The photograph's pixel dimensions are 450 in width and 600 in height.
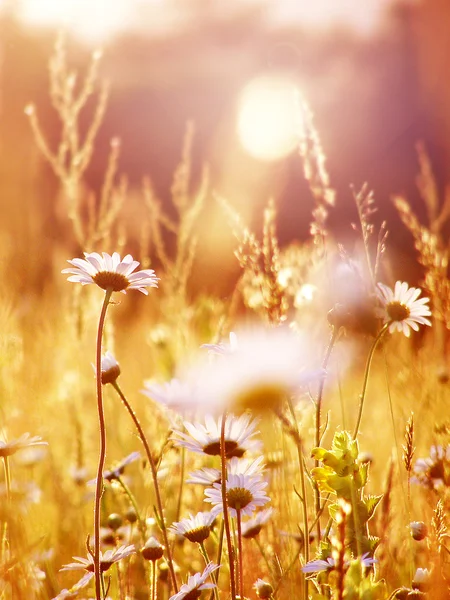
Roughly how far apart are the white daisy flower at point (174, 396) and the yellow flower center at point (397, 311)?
465 millimetres

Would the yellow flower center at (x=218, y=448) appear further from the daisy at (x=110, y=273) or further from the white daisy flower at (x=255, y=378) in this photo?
the daisy at (x=110, y=273)

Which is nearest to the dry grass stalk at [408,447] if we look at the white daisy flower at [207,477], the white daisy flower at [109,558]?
the white daisy flower at [207,477]

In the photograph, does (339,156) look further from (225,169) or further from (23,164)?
(23,164)

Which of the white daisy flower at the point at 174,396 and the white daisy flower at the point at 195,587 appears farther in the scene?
the white daisy flower at the point at 174,396

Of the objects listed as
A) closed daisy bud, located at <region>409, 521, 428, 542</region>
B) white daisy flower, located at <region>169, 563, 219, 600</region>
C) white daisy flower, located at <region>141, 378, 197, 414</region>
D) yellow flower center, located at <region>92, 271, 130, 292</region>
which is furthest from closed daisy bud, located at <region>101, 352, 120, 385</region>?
closed daisy bud, located at <region>409, 521, 428, 542</region>

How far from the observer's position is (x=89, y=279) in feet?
4.10

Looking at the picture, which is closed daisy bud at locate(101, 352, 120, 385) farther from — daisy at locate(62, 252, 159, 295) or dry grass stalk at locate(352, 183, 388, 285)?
dry grass stalk at locate(352, 183, 388, 285)

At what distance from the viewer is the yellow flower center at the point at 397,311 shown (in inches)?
57.7

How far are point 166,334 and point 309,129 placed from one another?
162 centimetres

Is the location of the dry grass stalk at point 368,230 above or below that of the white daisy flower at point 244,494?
above

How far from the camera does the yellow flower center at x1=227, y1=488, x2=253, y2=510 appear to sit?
A: 4.05 ft

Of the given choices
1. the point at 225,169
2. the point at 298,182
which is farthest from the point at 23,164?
the point at 298,182

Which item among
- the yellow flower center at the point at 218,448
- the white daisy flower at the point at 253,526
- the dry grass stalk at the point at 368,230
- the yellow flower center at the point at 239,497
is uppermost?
the dry grass stalk at the point at 368,230

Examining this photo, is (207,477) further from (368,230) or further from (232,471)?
(368,230)
